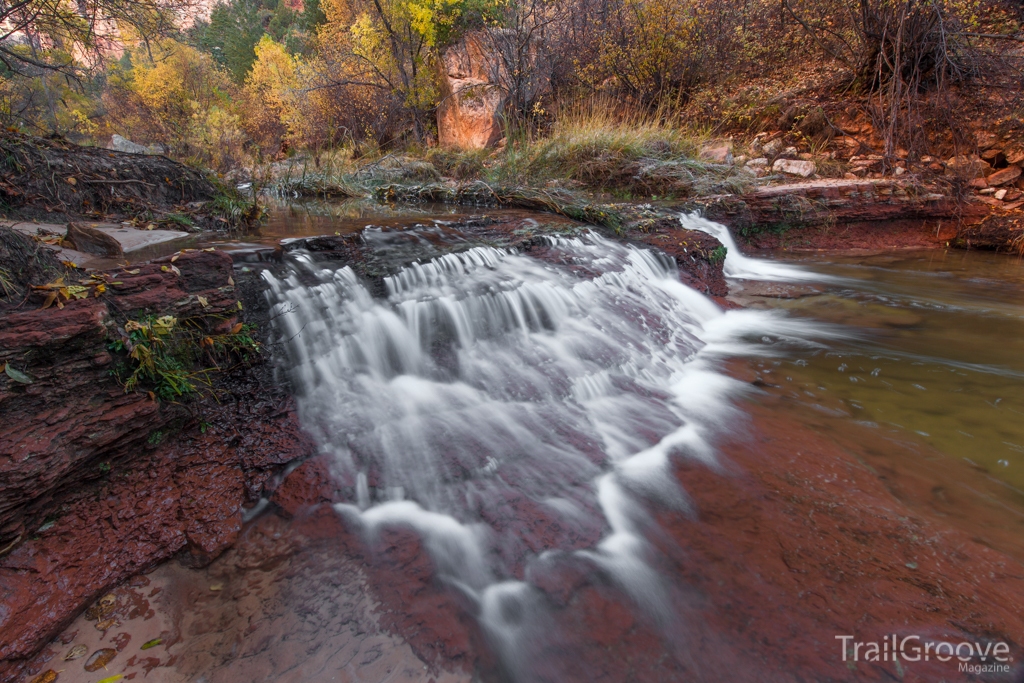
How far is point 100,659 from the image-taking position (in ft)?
5.39

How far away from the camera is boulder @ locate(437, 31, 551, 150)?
11875mm

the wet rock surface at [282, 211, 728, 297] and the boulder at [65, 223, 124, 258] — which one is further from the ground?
the boulder at [65, 223, 124, 258]

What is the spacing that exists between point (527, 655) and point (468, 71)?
14.8 meters

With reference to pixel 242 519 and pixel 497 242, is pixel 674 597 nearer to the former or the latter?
pixel 242 519

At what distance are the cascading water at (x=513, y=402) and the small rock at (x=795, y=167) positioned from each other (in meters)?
4.68

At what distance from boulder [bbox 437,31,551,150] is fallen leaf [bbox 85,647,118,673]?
1132 centimetres

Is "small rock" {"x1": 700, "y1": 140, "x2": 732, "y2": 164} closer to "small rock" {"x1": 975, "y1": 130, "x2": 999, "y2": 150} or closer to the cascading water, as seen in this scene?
"small rock" {"x1": 975, "y1": 130, "x2": 999, "y2": 150}

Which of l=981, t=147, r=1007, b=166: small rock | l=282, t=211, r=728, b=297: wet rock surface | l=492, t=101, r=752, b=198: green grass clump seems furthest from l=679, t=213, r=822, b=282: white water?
l=981, t=147, r=1007, b=166: small rock

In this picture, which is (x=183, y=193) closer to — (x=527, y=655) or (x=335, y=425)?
(x=335, y=425)

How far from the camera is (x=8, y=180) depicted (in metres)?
4.14

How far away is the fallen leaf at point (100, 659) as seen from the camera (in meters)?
1.61

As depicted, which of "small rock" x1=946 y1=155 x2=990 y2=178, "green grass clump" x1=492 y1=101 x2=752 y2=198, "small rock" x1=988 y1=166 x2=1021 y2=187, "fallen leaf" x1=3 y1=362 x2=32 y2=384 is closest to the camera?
"fallen leaf" x1=3 y1=362 x2=32 y2=384

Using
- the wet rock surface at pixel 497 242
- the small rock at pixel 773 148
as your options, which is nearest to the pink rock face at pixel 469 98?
the small rock at pixel 773 148

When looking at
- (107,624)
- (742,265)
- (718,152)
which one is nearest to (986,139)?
(718,152)
